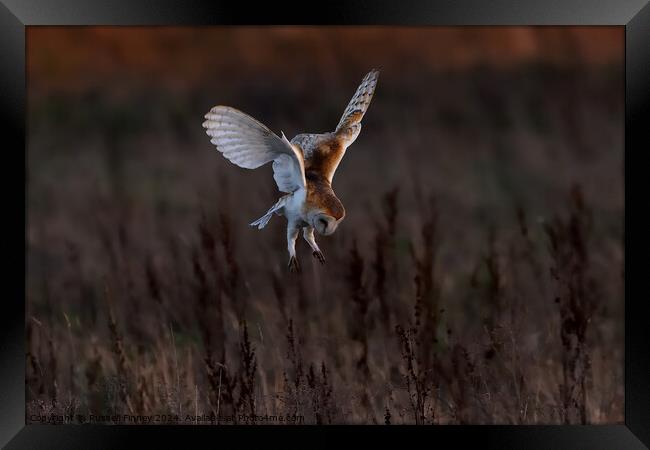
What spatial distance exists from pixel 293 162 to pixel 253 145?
161 millimetres

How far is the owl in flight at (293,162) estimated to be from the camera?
3.10 m

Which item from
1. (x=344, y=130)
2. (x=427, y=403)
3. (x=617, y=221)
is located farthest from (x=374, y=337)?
(x=617, y=221)

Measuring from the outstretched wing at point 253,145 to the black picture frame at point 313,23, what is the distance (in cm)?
45

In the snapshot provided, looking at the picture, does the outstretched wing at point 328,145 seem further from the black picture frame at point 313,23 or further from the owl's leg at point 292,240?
the black picture frame at point 313,23

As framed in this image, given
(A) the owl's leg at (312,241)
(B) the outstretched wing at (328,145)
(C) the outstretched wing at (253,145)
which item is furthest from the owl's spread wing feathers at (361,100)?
(A) the owl's leg at (312,241)

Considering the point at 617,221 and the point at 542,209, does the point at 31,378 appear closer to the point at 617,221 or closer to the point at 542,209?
the point at 542,209

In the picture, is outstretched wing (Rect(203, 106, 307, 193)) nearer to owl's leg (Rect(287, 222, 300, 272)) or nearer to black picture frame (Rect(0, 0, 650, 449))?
owl's leg (Rect(287, 222, 300, 272))

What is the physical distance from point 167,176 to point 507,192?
5.63 ft

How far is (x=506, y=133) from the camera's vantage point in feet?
15.7

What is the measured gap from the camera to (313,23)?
341 centimetres

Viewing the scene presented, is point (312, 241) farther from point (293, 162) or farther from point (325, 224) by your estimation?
point (293, 162)

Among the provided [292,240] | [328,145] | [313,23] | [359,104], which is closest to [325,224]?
[292,240]

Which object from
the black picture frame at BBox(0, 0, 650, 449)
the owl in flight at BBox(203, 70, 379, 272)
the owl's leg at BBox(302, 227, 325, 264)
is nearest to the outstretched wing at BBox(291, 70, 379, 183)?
the owl in flight at BBox(203, 70, 379, 272)

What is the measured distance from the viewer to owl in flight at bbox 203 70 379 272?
3.10 metres
